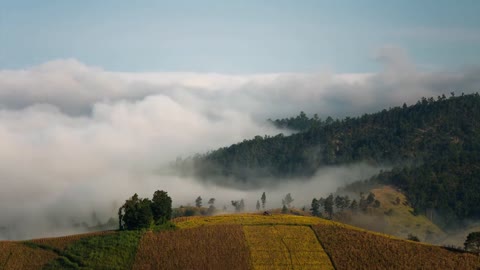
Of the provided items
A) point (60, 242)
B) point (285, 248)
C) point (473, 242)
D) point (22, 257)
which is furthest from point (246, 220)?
point (473, 242)

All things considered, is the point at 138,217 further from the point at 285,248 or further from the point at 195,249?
the point at 285,248

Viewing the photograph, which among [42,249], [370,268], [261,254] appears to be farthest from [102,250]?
[370,268]

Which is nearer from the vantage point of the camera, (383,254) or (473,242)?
(383,254)

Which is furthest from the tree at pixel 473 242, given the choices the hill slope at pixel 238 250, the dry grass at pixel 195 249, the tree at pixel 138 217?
the tree at pixel 138 217

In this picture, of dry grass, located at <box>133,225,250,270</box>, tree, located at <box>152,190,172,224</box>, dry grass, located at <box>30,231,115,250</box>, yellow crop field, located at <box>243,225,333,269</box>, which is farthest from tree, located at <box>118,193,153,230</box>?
yellow crop field, located at <box>243,225,333,269</box>

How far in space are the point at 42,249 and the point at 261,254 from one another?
4920 cm

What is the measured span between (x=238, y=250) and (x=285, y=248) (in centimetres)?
1049

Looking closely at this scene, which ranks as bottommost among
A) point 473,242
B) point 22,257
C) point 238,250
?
point 473,242

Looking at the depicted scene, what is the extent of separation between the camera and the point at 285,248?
12375 centimetres

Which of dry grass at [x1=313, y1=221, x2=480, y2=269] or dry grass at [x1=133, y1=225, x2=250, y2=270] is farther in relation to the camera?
dry grass at [x1=313, y1=221, x2=480, y2=269]

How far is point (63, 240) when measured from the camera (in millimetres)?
129125

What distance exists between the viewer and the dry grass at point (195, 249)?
380 ft

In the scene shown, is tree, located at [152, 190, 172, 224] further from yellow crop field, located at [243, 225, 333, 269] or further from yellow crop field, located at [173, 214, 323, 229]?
yellow crop field, located at [243, 225, 333, 269]

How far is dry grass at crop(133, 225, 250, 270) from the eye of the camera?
116 meters
